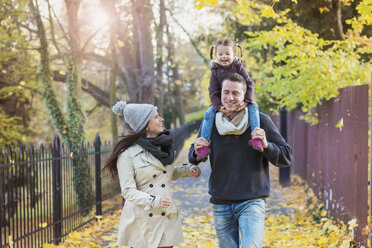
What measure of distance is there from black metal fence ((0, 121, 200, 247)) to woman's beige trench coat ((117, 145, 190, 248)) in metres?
2.48

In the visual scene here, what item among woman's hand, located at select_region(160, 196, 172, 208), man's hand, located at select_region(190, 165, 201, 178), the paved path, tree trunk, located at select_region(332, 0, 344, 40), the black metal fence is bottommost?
the paved path

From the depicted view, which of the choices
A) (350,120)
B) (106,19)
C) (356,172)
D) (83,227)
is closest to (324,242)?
(356,172)

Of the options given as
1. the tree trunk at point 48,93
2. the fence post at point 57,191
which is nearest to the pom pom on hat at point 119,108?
the fence post at point 57,191

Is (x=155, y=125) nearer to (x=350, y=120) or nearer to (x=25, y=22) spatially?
(x=350, y=120)

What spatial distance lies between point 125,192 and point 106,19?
11.5m

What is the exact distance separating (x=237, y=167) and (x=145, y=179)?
885 mm

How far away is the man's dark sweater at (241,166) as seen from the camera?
395 cm

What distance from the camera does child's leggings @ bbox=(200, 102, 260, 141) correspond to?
156 inches

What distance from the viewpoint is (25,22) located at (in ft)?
58.7

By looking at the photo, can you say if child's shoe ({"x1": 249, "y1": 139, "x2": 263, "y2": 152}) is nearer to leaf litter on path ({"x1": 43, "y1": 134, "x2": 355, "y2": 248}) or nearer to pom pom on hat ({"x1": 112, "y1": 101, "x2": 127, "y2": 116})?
pom pom on hat ({"x1": 112, "y1": 101, "x2": 127, "y2": 116})

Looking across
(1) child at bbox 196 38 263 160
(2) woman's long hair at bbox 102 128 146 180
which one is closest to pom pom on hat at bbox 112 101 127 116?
(2) woman's long hair at bbox 102 128 146 180

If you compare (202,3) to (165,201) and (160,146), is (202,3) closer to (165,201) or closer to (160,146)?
(160,146)

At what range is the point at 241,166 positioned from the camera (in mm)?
3979

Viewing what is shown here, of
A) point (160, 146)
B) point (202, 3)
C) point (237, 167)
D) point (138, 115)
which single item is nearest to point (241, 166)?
point (237, 167)
